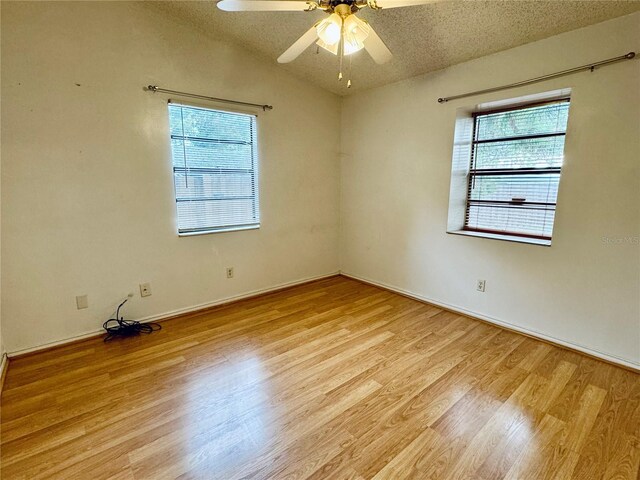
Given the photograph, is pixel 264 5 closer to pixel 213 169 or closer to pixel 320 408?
pixel 213 169

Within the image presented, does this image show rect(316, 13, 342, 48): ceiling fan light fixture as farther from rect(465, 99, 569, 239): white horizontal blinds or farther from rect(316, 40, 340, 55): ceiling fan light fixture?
rect(465, 99, 569, 239): white horizontal blinds

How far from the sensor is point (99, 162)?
8.09 feet

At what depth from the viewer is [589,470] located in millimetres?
1399

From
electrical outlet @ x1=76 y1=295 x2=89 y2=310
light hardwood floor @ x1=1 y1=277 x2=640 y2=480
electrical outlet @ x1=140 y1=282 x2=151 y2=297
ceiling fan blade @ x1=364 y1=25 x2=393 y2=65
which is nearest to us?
light hardwood floor @ x1=1 y1=277 x2=640 y2=480

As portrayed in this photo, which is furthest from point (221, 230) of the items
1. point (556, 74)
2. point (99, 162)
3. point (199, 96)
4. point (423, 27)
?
point (556, 74)

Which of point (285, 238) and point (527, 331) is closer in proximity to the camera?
point (527, 331)

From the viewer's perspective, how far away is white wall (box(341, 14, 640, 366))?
6.89 ft

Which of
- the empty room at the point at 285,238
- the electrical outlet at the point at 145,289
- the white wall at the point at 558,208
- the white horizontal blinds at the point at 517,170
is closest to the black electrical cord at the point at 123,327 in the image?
the empty room at the point at 285,238

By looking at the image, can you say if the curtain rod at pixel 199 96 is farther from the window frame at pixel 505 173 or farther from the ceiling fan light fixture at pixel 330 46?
the window frame at pixel 505 173

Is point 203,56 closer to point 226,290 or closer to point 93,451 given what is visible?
point 226,290

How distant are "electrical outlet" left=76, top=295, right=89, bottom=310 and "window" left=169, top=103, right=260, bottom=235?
2.93 ft

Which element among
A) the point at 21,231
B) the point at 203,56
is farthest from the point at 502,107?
the point at 21,231

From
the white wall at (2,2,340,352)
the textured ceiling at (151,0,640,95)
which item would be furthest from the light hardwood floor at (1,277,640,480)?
the textured ceiling at (151,0,640,95)

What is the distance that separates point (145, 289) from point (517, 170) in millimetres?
3471
